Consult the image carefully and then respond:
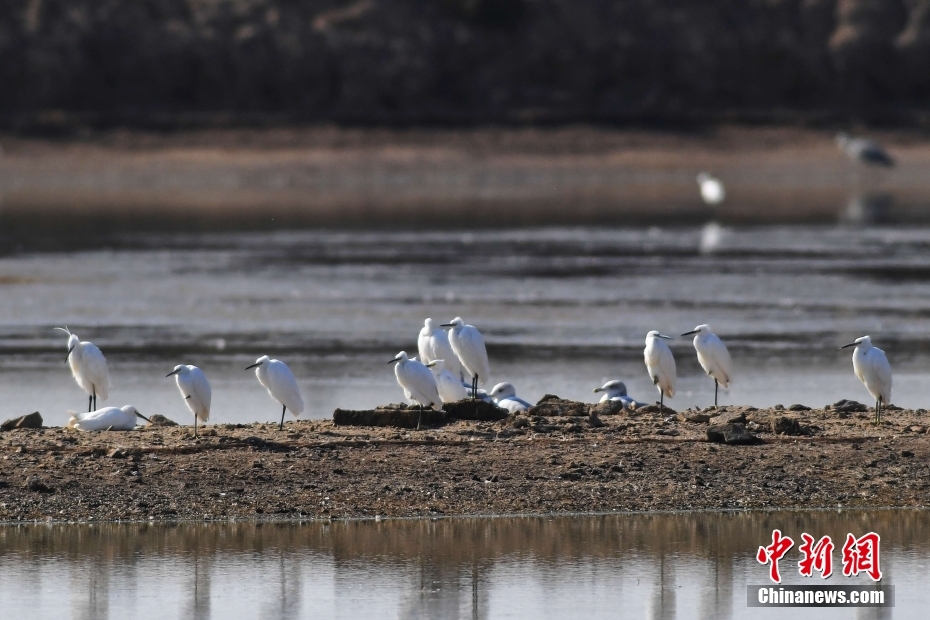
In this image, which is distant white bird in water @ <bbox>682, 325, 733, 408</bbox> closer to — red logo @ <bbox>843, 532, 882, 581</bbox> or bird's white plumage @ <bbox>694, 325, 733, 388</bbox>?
bird's white plumage @ <bbox>694, 325, 733, 388</bbox>

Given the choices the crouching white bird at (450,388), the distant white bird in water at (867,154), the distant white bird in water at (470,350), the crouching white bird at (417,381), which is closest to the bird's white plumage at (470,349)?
the distant white bird in water at (470,350)

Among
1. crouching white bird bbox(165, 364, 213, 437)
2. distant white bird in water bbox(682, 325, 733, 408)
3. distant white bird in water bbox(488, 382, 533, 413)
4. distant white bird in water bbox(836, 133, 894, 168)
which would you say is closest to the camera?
crouching white bird bbox(165, 364, 213, 437)

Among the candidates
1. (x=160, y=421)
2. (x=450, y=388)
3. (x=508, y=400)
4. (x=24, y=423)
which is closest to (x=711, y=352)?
(x=508, y=400)

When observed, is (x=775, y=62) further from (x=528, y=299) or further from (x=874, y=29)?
(x=528, y=299)

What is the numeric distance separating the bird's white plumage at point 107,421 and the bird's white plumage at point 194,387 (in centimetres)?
51

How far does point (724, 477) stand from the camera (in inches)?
503

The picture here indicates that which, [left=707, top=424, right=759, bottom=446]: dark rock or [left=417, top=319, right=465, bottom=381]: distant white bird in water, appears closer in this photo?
[left=707, top=424, right=759, bottom=446]: dark rock

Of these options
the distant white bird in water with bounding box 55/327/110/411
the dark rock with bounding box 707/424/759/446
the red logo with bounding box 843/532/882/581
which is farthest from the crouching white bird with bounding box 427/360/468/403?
the red logo with bounding box 843/532/882/581

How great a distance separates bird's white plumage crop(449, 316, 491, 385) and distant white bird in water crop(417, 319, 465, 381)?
1.28ft

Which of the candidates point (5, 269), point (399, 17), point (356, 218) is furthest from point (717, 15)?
point (5, 269)

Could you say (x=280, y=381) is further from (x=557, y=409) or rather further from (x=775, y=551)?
(x=775, y=551)

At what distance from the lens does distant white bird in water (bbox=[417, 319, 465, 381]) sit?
16781 mm

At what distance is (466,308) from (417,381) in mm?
12711

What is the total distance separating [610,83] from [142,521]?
70348 mm
